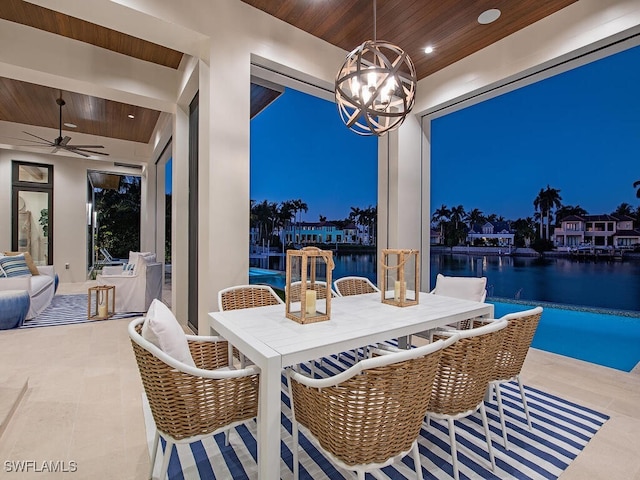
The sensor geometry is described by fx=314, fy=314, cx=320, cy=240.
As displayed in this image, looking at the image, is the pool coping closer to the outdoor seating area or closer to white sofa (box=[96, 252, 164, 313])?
the outdoor seating area

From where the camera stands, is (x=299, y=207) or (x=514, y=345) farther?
(x=299, y=207)

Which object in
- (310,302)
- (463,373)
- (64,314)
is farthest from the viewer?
(64,314)

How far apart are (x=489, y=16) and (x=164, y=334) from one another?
3660 millimetres

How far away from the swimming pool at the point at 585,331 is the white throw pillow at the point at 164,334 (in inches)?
62.0

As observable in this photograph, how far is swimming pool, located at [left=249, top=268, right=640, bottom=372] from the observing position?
3.45m

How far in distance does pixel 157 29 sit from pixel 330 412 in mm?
3188

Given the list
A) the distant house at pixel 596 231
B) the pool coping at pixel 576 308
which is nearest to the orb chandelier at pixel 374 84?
the distant house at pixel 596 231

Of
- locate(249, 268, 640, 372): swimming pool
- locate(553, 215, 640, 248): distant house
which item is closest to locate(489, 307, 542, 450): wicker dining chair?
locate(249, 268, 640, 372): swimming pool

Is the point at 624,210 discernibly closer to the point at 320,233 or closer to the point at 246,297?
the point at 320,233

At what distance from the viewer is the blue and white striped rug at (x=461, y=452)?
160 cm

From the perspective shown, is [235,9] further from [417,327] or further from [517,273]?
[517,273]

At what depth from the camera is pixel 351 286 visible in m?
3.07

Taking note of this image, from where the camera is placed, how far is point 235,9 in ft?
9.27

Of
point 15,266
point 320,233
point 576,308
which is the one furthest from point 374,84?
point 15,266
